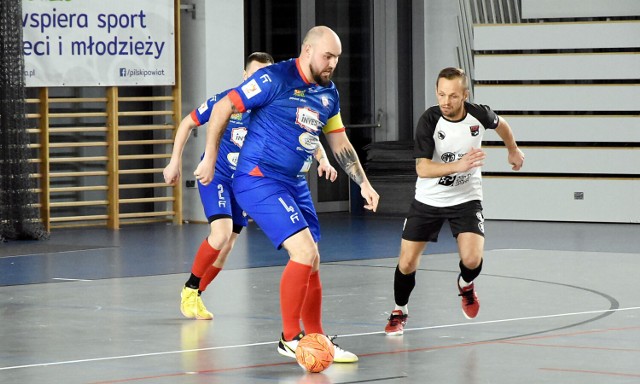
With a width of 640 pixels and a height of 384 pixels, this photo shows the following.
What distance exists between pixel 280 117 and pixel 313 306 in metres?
0.95

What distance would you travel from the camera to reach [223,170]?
7.96 meters

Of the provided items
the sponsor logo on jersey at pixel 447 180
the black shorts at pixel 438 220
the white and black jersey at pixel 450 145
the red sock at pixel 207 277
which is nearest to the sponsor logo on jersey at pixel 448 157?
the white and black jersey at pixel 450 145

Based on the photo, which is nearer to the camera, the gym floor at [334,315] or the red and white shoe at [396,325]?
the gym floor at [334,315]

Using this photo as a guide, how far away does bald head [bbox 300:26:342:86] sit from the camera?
6.09 meters

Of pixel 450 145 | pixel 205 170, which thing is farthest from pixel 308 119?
pixel 450 145

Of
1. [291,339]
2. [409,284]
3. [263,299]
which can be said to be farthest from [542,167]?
[291,339]

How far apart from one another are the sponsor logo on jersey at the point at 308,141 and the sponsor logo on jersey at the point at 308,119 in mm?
31

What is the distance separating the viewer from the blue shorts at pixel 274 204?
20.1ft

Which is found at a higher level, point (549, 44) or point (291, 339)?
point (549, 44)

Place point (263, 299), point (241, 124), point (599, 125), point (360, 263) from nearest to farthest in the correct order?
point (241, 124) → point (263, 299) → point (360, 263) → point (599, 125)

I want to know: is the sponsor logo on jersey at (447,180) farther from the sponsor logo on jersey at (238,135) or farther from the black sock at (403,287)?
the sponsor logo on jersey at (238,135)

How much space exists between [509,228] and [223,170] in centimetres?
720

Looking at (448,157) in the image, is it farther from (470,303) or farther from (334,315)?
(334,315)

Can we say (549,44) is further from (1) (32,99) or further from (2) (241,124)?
(2) (241,124)
